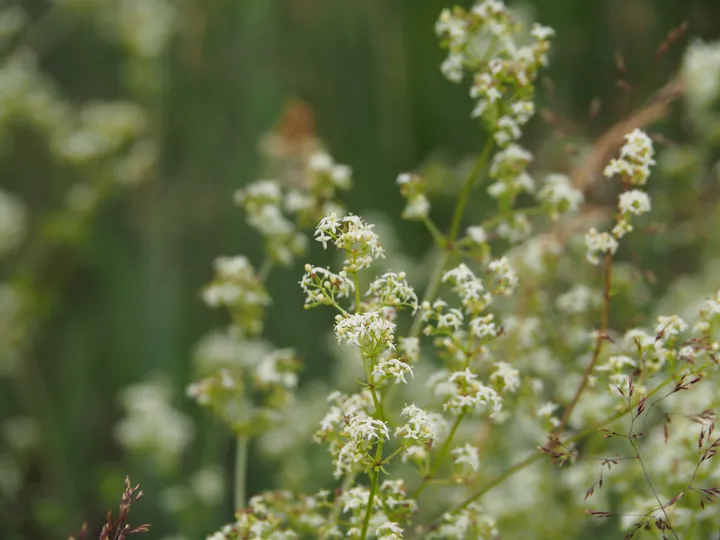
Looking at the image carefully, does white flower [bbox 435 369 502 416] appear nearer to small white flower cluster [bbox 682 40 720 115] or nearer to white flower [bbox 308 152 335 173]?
white flower [bbox 308 152 335 173]

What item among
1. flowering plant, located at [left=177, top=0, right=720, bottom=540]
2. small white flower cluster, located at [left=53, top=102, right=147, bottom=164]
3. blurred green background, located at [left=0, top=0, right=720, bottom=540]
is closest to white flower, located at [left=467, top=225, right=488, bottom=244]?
flowering plant, located at [left=177, top=0, right=720, bottom=540]

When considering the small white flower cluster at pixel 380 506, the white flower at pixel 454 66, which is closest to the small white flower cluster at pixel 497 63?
the white flower at pixel 454 66

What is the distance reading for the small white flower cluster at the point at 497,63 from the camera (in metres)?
0.94

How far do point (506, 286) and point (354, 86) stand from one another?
4.67ft

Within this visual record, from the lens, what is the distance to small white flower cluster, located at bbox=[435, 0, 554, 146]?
3.07 ft

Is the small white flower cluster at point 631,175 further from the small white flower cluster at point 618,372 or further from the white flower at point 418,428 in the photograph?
the white flower at point 418,428

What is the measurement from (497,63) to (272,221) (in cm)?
38

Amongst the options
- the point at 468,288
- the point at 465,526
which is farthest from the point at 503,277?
the point at 465,526

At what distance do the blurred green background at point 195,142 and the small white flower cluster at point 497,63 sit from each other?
104 centimetres

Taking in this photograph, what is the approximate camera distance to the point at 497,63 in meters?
0.93

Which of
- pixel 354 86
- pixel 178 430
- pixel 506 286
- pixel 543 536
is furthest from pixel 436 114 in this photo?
pixel 506 286

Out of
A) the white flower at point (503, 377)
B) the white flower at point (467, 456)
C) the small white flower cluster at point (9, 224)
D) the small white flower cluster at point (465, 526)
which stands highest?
the small white flower cluster at point (9, 224)

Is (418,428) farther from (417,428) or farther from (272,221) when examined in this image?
(272,221)

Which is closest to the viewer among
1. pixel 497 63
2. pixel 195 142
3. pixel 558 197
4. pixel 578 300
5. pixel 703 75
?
pixel 497 63
